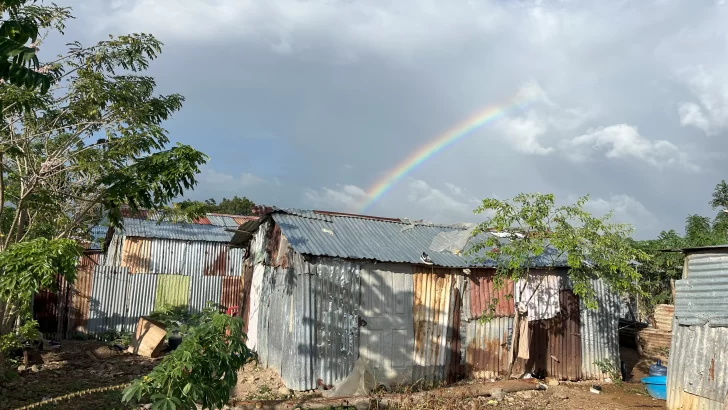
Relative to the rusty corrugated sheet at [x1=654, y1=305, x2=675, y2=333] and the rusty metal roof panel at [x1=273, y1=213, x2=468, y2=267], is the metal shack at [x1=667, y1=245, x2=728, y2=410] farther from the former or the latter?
the rusty corrugated sheet at [x1=654, y1=305, x2=675, y2=333]

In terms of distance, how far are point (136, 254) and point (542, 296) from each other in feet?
44.8

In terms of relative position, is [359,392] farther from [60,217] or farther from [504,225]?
[60,217]

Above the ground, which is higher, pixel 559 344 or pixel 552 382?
pixel 559 344

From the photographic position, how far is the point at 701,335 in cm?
942

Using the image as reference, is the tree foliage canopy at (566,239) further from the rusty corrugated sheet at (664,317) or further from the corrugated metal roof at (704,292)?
the rusty corrugated sheet at (664,317)

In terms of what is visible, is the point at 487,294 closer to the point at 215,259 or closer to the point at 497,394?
the point at 497,394

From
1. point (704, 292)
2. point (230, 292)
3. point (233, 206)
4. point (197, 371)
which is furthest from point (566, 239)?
point (233, 206)

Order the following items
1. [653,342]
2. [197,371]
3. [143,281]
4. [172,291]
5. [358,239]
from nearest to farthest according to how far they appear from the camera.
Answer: [197,371] < [358,239] < [653,342] < [143,281] < [172,291]

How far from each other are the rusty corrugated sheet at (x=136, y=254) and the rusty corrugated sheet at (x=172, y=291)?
74 cm

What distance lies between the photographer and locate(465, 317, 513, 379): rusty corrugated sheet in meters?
12.2

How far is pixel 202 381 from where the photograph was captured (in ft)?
19.6

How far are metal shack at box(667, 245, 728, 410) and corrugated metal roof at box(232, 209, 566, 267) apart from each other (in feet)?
9.82

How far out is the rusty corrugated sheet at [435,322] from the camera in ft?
38.0

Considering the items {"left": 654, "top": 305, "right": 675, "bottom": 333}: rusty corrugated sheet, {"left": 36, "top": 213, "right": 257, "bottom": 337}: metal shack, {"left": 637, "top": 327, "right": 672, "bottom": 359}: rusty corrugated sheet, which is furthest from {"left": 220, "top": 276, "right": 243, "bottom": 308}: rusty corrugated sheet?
{"left": 654, "top": 305, "right": 675, "bottom": 333}: rusty corrugated sheet
